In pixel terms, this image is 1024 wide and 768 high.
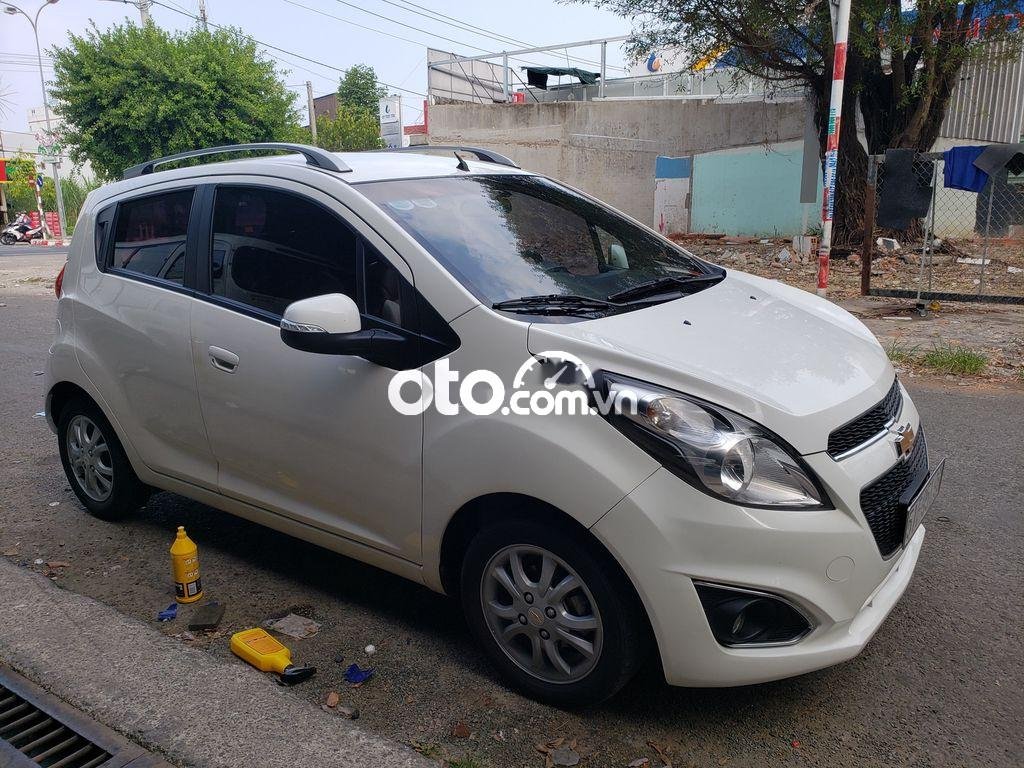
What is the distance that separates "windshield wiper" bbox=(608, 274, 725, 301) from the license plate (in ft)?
3.71

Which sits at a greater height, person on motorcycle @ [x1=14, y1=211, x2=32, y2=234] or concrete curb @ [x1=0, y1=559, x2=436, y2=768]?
person on motorcycle @ [x1=14, y1=211, x2=32, y2=234]

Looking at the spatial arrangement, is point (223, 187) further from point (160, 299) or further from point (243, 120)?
point (243, 120)

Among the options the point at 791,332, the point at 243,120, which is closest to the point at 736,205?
the point at 243,120

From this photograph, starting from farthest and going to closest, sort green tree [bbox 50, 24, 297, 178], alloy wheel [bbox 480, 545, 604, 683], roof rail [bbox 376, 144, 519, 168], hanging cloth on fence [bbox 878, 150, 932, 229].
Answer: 1. green tree [bbox 50, 24, 297, 178]
2. hanging cloth on fence [bbox 878, 150, 932, 229]
3. roof rail [bbox 376, 144, 519, 168]
4. alloy wheel [bbox 480, 545, 604, 683]

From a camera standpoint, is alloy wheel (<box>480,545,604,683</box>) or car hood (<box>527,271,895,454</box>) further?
alloy wheel (<box>480,545,604,683</box>)

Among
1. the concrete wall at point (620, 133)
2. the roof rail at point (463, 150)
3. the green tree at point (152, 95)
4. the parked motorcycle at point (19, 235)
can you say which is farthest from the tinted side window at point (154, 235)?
→ the parked motorcycle at point (19, 235)

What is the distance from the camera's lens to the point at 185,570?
350 cm

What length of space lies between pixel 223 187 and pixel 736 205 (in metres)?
16.1

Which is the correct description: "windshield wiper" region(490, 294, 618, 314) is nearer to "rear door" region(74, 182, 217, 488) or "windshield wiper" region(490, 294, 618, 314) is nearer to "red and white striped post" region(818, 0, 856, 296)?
"rear door" region(74, 182, 217, 488)

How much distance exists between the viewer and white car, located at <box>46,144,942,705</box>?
2.39m

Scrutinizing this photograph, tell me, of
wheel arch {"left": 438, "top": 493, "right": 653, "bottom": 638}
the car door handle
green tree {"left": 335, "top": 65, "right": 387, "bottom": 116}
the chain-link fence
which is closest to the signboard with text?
green tree {"left": 335, "top": 65, "right": 387, "bottom": 116}

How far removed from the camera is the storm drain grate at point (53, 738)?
2.50m

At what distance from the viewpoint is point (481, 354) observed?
2709 mm

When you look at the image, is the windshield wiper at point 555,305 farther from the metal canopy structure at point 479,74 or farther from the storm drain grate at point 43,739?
the metal canopy structure at point 479,74
